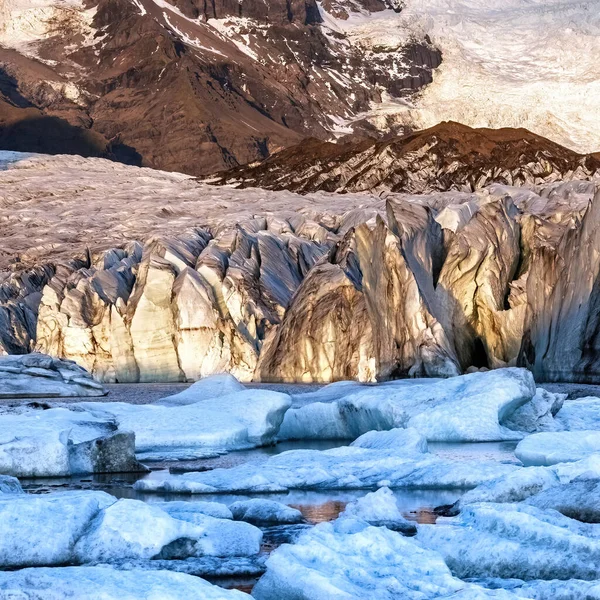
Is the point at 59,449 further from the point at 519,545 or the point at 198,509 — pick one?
the point at 519,545

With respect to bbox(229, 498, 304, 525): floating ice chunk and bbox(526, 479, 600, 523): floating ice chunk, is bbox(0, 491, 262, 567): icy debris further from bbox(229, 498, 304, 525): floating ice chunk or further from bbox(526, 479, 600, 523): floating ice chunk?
bbox(526, 479, 600, 523): floating ice chunk

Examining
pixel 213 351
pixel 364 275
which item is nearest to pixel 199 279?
pixel 213 351

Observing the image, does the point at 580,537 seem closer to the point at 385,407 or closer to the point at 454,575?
the point at 454,575

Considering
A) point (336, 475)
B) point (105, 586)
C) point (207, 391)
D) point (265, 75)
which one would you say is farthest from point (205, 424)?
point (265, 75)

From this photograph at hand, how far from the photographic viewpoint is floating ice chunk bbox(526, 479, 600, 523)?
28.8 ft

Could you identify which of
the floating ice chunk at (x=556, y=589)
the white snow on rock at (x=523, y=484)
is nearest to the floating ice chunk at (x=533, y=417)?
the white snow on rock at (x=523, y=484)

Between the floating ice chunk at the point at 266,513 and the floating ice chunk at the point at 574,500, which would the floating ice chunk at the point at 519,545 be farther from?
the floating ice chunk at the point at 266,513

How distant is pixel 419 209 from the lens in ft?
97.9

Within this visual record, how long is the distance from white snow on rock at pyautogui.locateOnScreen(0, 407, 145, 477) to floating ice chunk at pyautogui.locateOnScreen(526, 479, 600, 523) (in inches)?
212

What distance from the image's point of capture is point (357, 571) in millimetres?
6785

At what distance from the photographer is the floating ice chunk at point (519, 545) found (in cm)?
720

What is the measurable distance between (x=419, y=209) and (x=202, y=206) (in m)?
31.5

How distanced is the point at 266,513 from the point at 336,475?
89.7 inches

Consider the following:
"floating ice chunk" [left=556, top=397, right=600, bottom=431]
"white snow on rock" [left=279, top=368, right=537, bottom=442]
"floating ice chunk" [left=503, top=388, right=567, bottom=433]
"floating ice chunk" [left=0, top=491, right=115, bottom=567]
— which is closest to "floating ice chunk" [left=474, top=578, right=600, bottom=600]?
"floating ice chunk" [left=0, top=491, right=115, bottom=567]
